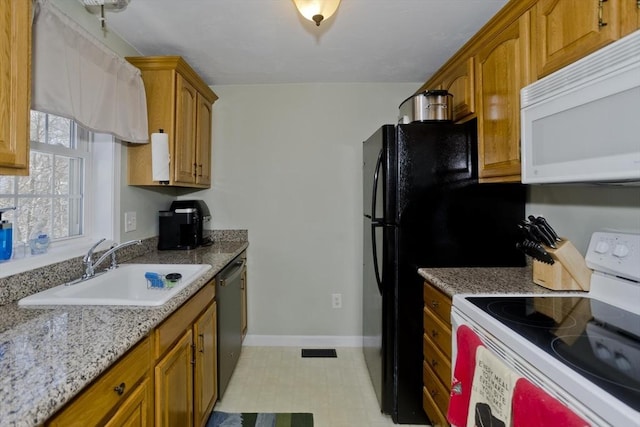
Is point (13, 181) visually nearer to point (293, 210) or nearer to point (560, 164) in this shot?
point (293, 210)

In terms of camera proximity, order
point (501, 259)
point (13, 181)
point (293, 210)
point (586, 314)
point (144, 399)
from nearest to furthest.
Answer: point (144, 399) < point (586, 314) < point (13, 181) < point (501, 259) < point (293, 210)

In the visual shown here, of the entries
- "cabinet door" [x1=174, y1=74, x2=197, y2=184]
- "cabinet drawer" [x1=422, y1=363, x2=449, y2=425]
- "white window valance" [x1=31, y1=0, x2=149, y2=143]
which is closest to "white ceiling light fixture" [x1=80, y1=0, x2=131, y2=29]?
"white window valance" [x1=31, y1=0, x2=149, y2=143]

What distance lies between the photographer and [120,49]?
1.97 m

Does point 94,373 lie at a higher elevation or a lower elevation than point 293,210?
lower

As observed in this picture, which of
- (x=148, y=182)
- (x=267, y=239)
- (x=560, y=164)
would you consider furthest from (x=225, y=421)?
(x=560, y=164)

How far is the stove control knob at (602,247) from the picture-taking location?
127 cm

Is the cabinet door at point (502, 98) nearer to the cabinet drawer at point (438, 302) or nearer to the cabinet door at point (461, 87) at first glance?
the cabinet door at point (461, 87)

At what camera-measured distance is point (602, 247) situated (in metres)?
1.28

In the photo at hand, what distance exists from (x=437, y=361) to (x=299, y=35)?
2013 millimetres

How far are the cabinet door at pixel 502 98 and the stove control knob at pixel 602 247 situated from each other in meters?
0.41

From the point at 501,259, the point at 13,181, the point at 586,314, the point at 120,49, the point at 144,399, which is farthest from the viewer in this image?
the point at 120,49

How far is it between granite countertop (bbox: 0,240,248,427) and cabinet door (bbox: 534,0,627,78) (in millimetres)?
1760

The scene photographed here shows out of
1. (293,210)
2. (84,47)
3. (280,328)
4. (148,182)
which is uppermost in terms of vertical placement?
(84,47)

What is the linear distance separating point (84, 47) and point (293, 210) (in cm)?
174
